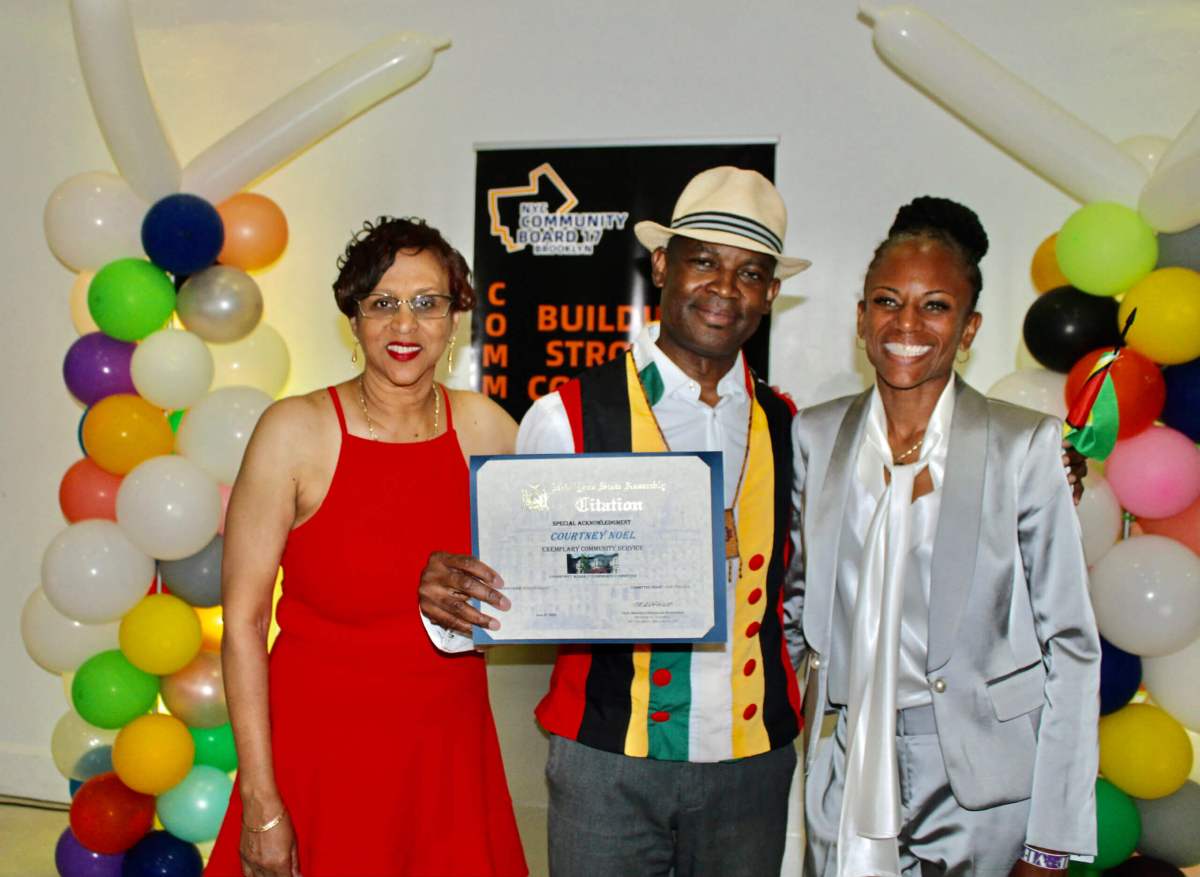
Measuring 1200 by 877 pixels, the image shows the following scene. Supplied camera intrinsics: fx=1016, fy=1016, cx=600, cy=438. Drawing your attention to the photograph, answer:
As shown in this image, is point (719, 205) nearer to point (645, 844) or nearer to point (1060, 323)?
point (645, 844)

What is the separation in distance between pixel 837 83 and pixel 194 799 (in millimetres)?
3929

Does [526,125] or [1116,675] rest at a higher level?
[526,125]

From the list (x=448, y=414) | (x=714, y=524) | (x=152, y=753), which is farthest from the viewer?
(x=152, y=753)

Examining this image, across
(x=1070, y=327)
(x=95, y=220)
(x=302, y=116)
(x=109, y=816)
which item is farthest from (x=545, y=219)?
(x=109, y=816)

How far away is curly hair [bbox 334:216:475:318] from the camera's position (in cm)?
224

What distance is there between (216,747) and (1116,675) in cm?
338

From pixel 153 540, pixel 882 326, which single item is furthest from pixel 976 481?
pixel 153 540

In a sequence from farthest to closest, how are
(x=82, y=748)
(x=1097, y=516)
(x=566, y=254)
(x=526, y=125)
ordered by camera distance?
(x=526, y=125), (x=566, y=254), (x=82, y=748), (x=1097, y=516)

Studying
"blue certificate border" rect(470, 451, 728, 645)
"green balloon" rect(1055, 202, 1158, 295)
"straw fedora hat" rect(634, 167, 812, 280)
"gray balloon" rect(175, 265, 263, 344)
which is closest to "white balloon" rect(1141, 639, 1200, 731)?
"green balloon" rect(1055, 202, 1158, 295)

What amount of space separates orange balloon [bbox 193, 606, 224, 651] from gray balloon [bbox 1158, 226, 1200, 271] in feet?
12.4

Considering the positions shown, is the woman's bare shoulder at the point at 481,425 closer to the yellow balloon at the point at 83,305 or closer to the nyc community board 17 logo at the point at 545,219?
the nyc community board 17 logo at the point at 545,219

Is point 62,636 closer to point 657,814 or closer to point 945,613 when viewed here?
point 657,814

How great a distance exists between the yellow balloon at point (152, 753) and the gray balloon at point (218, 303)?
5.02ft

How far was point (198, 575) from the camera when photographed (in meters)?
3.90
